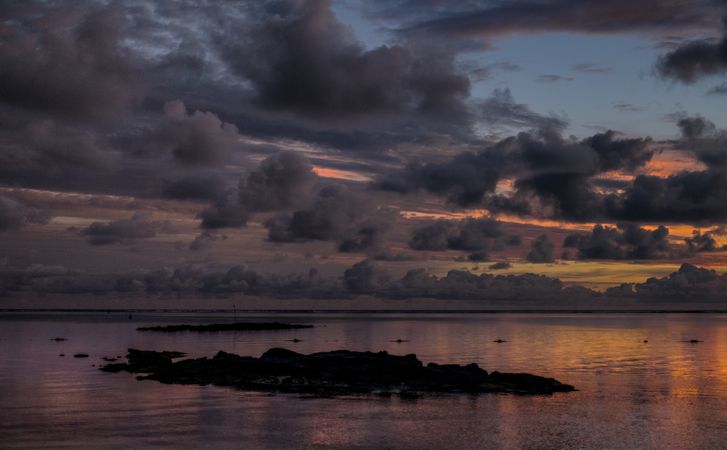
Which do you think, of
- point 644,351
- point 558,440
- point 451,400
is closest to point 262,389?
point 451,400

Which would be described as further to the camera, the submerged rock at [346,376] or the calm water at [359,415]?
the submerged rock at [346,376]

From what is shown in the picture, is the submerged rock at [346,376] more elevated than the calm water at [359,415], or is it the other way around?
the submerged rock at [346,376]

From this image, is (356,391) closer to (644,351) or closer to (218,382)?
(218,382)

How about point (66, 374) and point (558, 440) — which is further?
point (66, 374)

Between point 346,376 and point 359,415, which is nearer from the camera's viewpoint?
point 359,415

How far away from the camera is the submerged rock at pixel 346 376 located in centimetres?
6134

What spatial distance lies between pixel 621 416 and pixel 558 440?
10594 millimetres

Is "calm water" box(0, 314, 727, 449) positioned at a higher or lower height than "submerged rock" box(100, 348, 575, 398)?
A: lower

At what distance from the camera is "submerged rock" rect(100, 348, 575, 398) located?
6134 cm

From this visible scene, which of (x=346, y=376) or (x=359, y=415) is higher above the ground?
(x=346, y=376)

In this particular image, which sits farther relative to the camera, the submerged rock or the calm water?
the submerged rock

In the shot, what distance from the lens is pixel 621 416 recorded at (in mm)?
49219

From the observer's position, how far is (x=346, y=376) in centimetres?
6500

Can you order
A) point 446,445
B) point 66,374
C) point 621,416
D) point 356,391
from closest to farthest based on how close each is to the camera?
point 446,445
point 621,416
point 356,391
point 66,374
